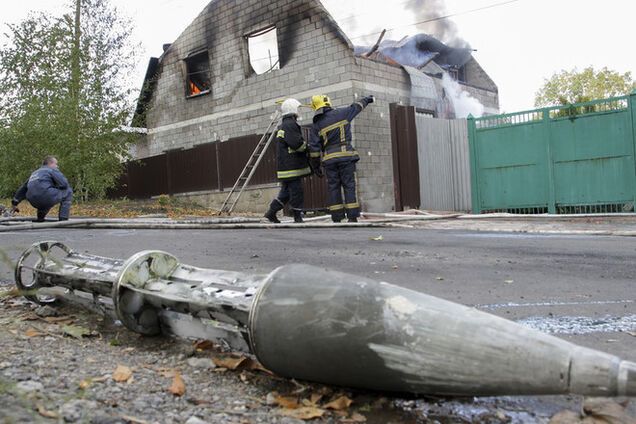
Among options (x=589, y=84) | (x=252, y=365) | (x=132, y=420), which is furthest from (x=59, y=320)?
(x=589, y=84)

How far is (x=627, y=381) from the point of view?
1383 mm

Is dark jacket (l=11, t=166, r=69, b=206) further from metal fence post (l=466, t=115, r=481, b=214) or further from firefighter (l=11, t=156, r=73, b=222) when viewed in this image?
metal fence post (l=466, t=115, r=481, b=214)

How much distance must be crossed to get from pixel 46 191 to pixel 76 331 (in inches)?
301

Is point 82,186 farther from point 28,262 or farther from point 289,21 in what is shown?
point 28,262

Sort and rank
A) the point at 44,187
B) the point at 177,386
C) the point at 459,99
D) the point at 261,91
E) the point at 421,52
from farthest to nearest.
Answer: the point at 421,52 < the point at 459,99 < the point at 261,91 < the point at 44,187 < the point at 177,386

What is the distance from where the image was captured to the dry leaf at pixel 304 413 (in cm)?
180

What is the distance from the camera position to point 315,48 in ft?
45.9

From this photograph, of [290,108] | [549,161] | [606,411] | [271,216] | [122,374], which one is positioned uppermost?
[290,108]

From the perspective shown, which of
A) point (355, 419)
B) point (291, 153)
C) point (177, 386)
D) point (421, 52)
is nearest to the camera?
point (355, 419)

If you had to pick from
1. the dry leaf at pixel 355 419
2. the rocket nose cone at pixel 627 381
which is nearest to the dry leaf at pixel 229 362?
the dry leaf at pixel 355 419

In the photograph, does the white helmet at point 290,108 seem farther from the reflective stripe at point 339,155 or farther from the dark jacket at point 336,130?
the reflective stripe at point 339,155

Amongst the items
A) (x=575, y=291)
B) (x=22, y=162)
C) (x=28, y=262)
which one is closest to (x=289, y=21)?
(x=22, y=162)

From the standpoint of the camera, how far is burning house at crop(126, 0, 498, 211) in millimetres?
13516

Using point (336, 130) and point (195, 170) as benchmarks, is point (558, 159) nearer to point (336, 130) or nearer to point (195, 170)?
point (336, 130)
